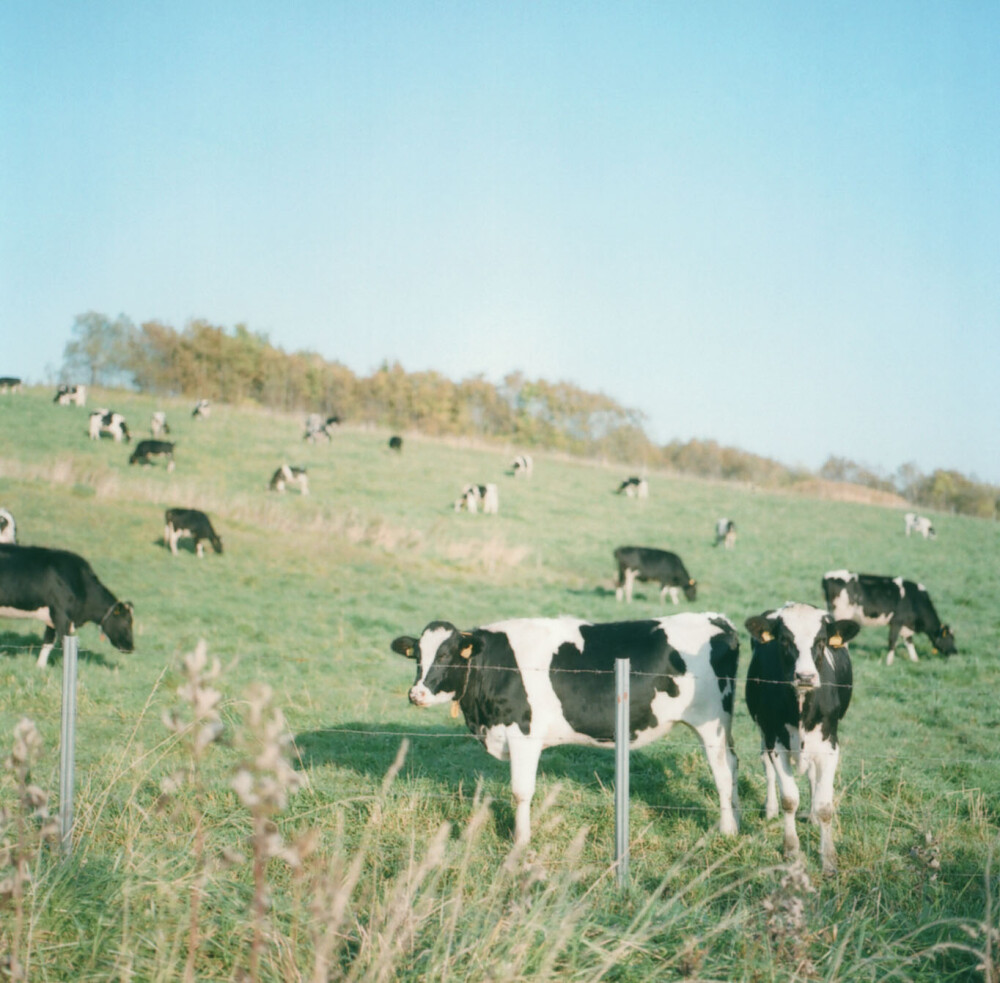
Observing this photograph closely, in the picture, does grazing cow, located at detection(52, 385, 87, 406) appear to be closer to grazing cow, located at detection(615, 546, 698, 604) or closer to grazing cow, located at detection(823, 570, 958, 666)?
grazing cow, located at detection(615, 546, 698, 604)

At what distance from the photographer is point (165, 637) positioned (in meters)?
15.1

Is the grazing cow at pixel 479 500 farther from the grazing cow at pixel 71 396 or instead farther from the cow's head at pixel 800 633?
the cow's head at pixel 800 633

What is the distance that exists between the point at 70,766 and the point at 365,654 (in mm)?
9305

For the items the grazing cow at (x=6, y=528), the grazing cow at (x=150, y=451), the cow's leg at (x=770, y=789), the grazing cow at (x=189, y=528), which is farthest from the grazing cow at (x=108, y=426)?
the cow's leg at (x=770, y=789)

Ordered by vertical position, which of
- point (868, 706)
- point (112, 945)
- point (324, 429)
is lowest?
point (868, 706)

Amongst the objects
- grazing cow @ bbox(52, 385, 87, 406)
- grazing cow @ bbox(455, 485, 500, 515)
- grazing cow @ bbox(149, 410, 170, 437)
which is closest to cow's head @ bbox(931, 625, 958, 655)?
grazing cow @ bbox(455, 485, 500, 515)

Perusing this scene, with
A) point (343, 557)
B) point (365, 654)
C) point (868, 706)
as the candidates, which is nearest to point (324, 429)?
point (343, 557)

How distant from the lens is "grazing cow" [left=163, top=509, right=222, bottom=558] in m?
22.6

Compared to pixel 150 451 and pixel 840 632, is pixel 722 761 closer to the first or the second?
pixel 840 632

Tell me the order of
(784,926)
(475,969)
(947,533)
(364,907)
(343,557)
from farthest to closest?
1. (947,533)
2. (343,557)
3. (364,907)
4. (784,926)
5. (475,969)

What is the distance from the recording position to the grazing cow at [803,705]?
634 cm

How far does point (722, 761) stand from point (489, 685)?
192 cm

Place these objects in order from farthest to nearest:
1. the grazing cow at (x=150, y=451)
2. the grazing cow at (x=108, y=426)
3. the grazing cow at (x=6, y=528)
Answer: the grazing cow at (x=108, y=426) → the grazing cow at (x=150, y=451) → the grazing cow at (x=6, y=528)

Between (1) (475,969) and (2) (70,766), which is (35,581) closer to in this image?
(2) (70,766)
